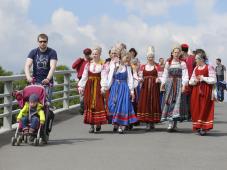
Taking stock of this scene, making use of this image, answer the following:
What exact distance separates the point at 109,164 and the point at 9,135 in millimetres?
4471

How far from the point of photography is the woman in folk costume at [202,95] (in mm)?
13945

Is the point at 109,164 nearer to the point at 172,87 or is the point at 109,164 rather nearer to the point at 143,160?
the point at 143,160

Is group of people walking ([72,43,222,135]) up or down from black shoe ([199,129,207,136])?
up

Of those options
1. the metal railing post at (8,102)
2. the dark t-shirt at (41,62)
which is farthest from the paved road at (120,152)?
the dark t-shirt at (41,62)

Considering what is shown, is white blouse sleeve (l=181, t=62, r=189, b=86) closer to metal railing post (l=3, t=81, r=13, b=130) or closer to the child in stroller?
metal railing post (l=3, t=81, r=13, b=130)

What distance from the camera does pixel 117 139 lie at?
1308cm

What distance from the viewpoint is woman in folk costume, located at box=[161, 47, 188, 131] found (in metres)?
14.4

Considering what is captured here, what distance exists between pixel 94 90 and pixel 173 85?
5.28 feet

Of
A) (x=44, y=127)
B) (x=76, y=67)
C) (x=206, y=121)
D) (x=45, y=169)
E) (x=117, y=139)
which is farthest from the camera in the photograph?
(x=76, y=67)

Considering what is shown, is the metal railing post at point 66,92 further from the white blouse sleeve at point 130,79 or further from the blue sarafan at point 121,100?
the white blouse sleeve at point 130,79

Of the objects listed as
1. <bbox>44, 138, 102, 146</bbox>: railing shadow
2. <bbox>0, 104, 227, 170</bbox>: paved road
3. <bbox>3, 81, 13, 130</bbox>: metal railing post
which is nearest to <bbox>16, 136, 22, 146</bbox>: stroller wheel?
<bbox>0, 104, 227, 170</bbox>: paved road

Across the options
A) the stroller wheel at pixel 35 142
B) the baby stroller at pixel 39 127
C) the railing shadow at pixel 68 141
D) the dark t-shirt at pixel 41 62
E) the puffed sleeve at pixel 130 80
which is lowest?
the railing shadow at pixel 68 141

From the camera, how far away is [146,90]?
15.1 m

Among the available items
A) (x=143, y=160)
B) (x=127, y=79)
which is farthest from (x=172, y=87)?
(x=143, y=160)
